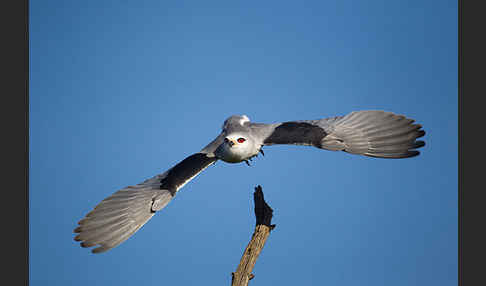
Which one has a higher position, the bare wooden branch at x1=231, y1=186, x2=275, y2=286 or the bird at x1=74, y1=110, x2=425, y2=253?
the bird at x1=74, y1=110, x2=425, y2=253

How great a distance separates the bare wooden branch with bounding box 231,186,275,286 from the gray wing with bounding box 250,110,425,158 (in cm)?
A: 94

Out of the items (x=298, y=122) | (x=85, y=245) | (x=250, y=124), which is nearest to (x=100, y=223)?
(x=85, y=245)

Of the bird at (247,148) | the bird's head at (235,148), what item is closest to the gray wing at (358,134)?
the bird at (247,148)

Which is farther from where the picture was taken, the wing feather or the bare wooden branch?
the wing feather

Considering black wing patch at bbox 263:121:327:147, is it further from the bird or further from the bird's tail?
the bird's tail

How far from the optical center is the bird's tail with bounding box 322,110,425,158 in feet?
19.0

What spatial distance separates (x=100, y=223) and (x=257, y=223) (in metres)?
2.32

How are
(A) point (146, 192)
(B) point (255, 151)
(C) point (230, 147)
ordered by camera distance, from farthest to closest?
(A) point (146, 192)
(B) point (255, 151)
(C) point (230, 147)

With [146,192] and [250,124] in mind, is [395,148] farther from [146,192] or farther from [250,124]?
[146,192]

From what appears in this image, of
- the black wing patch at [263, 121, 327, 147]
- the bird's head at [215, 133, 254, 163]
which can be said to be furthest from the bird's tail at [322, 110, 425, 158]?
the bird's head at [215, 133, 254, 163]

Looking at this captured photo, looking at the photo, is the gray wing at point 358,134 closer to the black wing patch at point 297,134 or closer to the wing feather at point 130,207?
the black wing patch at point 297,134

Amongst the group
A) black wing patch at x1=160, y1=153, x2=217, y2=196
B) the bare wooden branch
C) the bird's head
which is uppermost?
the bird's head

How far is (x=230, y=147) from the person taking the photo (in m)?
5.63

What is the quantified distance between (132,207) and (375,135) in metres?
3.77
